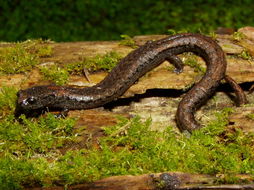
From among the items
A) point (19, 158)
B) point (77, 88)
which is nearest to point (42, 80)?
point (77, 88)

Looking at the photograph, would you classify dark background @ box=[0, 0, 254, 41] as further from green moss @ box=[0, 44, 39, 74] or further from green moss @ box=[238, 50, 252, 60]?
green moss @ box=[238, 50, 252, 60]

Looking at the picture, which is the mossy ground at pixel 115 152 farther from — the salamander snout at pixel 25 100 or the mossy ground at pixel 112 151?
the salamander snout at pixel 25 100

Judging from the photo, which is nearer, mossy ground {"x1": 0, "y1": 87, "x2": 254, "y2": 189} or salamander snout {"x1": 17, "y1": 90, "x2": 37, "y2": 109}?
mossy ground {"x1": 0, "y1": 87, "x2": 254, "y2": 189}

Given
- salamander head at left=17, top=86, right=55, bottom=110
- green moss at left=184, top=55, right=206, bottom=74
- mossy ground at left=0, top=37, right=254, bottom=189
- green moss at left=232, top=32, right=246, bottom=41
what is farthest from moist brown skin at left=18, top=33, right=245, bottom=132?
green moss at left=232, top=32, right=246, bottom=41

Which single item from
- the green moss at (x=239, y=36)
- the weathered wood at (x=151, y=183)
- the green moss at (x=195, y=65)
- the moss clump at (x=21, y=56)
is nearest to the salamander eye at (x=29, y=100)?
the moss clump at (x=21, y=56)

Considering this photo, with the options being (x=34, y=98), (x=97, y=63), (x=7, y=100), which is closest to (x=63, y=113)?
(x=34, y=98)

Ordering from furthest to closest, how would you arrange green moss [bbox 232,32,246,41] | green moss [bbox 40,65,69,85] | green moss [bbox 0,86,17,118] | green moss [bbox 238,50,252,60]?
green moss [bbox 232,32,246,41] → green moss [bbox 238,50,252,60] → green moss [bbox 40,65,69,85] → green moss [bbox 0,86,17,118]
